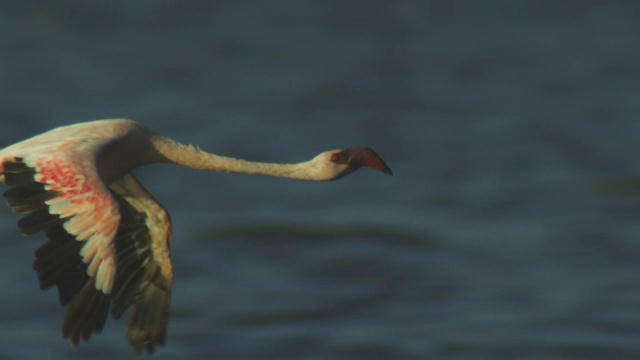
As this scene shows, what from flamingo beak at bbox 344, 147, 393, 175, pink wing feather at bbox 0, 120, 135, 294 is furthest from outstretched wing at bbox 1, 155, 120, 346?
flamingo beak at bbox 344, 147, 393, 175

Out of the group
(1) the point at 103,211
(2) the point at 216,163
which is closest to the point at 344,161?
(2) the point at 216,163

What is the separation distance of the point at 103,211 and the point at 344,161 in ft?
11.0

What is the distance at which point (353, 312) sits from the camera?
34.1 metres

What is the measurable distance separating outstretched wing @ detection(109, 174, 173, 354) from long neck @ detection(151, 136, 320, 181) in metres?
0.76

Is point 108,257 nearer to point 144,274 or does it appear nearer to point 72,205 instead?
point 72,205

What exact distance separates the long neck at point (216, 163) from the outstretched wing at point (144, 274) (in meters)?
0.76

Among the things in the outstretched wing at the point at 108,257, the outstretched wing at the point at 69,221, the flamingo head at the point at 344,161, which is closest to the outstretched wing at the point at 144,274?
the outstretched wing at the point at 108,257

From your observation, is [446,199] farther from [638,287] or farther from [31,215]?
[31,215]

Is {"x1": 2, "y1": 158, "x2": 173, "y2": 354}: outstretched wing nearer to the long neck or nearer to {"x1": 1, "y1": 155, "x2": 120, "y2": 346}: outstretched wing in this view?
{"x1": 1, "y1": 155, "x2": 120, "y2": 346}: outstretched wing

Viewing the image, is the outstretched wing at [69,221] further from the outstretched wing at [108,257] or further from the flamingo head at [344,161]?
the flamingo head at [344,161]

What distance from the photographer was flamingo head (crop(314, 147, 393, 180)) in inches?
797

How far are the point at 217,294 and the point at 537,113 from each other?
1420 centimetres

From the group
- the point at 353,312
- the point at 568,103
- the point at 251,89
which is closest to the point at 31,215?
the point at 353,312

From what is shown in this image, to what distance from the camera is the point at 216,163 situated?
2050cm
